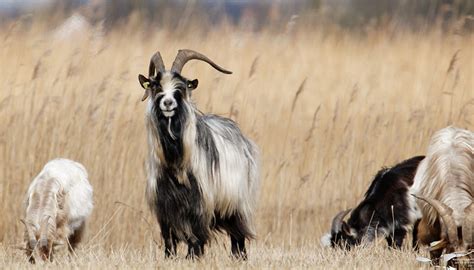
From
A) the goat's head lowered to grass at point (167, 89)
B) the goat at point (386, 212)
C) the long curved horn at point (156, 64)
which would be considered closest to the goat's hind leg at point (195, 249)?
the goat's head lowered to grass at point (167, 89)

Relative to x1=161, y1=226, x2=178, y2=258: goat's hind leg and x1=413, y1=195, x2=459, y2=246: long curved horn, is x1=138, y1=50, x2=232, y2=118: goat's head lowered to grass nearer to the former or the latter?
x1=161, y1=226, x2=178, y2=258: goat's hind leg

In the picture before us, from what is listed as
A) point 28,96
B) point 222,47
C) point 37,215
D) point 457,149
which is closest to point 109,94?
point 28,96

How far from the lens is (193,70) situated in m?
16.5

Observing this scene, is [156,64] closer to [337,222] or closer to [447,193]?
[447,193]

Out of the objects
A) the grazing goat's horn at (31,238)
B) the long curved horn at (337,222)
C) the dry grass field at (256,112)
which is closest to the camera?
the grazing goat's horn at (31,238)

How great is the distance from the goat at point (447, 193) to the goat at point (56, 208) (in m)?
3.45

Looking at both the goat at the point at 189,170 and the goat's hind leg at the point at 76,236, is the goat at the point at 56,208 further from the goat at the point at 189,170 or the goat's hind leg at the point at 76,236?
the goat at the point at 189,170

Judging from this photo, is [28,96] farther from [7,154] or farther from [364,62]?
[364,62]

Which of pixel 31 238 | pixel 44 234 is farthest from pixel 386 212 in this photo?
pixel 31 238

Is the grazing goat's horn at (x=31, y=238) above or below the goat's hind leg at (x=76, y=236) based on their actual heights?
above

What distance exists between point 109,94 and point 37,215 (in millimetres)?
3553

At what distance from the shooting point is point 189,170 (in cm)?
1165

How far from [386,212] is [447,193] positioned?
3173 millimetres

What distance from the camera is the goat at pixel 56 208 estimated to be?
38.1ft
